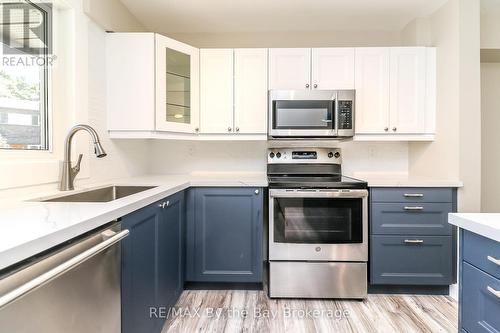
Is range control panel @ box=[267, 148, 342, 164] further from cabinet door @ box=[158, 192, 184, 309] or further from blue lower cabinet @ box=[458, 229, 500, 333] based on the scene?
blue lower cabinet @ box=[458, 229, 500, 333]

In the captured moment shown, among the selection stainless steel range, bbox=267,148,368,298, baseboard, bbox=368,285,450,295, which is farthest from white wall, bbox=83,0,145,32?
baseboard, bbox=368,285,450,295

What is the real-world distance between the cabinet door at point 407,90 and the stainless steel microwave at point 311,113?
0.44 metres

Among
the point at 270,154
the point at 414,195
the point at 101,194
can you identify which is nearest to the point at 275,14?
the point at 270,154

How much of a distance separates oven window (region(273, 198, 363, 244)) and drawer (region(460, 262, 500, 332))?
1054 mm

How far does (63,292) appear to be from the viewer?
839 mm

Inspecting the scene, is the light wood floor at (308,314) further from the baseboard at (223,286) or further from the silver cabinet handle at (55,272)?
the silver cabinet handle at (55,272)

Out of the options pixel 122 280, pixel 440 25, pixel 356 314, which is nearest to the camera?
pixel 122 280

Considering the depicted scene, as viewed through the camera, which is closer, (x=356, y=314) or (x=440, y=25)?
(x=356, y=314)

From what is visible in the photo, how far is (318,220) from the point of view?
2168 millimetres

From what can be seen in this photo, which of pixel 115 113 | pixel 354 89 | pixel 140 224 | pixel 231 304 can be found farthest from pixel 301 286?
pixel 115 113

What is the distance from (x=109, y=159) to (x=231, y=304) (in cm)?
144

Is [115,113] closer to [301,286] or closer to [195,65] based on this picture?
[195,65]

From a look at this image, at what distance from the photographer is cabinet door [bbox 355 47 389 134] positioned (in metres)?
2.49

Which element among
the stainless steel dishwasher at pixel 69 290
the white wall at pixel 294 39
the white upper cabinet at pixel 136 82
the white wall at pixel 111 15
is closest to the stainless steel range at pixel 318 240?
the white upper cabinet at pixel 136 82
